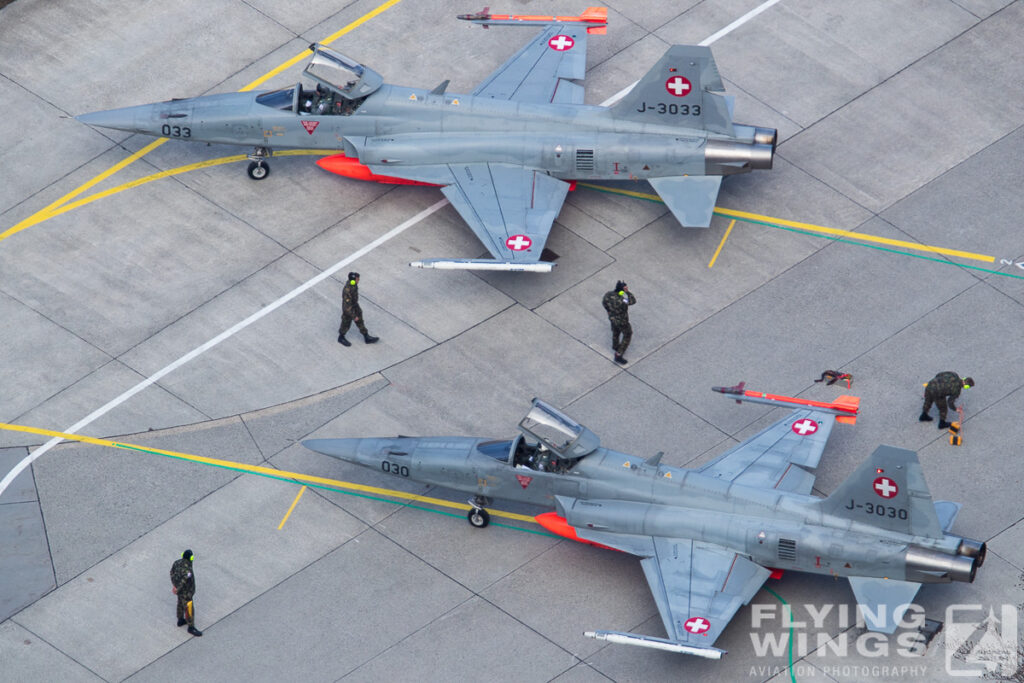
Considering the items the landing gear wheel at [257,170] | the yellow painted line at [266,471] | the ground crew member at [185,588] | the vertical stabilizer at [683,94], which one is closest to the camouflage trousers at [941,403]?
the vertical stabilizer at [683,94]

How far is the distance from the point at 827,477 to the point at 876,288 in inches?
222

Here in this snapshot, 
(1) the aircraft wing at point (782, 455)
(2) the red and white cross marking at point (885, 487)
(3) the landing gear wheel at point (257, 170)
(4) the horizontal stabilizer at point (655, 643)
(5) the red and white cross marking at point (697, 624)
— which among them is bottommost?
(5) the red and white cross marking at point (697, 624)

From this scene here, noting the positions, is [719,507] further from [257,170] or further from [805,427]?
[257,170]

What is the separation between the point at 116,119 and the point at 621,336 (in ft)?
44.4

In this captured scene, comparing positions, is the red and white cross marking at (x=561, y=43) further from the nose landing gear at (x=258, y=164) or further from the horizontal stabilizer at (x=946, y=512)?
the horizontal stabilizer at (x=946, y=512)

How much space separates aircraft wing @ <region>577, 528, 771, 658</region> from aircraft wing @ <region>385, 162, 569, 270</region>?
25.8 feet

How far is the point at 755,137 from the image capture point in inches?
Answer: 1708

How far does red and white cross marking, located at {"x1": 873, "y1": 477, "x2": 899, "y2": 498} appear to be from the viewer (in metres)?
34.8

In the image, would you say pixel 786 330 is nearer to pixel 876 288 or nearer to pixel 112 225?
pixel 876 288

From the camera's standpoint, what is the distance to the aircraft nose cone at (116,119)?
149ft

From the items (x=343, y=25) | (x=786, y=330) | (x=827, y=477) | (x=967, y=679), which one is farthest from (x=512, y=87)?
(x=967, y=679)

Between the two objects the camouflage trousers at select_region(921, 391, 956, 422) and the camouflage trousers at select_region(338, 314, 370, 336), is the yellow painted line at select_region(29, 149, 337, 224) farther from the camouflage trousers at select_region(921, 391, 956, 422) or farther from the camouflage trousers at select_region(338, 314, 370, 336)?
the camouflage trousers at select_region(921, 391, 956, 422)

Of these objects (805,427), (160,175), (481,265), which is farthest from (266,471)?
(805,427)

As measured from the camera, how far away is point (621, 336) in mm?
41250
